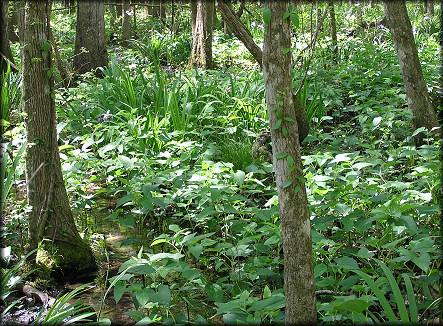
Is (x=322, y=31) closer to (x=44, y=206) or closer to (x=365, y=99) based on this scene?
(x=365, y=99)

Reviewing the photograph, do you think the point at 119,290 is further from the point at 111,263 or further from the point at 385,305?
the point at 385,305

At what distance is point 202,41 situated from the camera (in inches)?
291

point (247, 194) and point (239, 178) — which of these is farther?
point (247, 194)

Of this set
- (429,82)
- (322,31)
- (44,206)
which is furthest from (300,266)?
(322,31)

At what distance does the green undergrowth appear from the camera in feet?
6.67

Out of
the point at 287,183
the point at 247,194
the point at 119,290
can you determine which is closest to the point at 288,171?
the point at 287,183

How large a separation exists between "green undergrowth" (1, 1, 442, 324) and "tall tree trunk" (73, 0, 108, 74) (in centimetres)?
52

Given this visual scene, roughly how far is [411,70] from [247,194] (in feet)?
6.55

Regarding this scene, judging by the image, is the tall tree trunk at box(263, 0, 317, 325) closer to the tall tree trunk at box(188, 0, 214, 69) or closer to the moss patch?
the moss patch

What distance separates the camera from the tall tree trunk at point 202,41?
24.1 ft

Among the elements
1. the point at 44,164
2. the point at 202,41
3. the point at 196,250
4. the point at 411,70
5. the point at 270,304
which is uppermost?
the point at 202,41

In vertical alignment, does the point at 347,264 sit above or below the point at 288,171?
below

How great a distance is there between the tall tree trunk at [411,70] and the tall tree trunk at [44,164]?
120 inches

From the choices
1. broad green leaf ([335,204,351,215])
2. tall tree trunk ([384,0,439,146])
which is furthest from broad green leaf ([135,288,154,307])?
tall tree trunk ([384,0,439,146])
